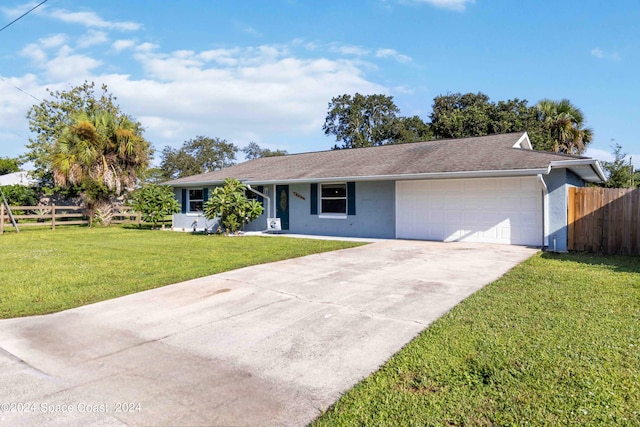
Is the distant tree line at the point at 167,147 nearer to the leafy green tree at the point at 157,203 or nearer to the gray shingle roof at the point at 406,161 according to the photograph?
the leafy green tree at the point at 157,203

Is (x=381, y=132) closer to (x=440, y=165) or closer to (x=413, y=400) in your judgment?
(x=440, y=165)

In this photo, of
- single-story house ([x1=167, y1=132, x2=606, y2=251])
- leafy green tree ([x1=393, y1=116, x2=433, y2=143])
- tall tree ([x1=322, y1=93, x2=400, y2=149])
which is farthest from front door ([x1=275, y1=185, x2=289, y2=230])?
tall tree ([x1=322, y1=93, x2=400, y2=149])

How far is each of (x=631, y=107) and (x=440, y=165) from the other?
14.9m

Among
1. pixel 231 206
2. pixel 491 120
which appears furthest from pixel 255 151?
pixel 231 206

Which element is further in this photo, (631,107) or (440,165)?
(631,107)

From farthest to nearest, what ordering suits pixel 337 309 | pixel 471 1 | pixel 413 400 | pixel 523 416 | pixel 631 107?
pixel 631 107, pixel 471 1, pixel 337 309, pixel 413 400, pixel 523 416

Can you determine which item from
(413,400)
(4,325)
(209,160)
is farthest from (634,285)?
(209,160)

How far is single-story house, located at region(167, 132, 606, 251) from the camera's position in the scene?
10.9 m

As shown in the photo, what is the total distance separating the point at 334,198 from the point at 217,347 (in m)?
11.4

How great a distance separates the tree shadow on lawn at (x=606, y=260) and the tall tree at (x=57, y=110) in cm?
2878

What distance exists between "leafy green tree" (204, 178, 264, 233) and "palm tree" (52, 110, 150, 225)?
892cm

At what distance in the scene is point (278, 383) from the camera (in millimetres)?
3139

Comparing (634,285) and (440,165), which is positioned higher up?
(440,165)

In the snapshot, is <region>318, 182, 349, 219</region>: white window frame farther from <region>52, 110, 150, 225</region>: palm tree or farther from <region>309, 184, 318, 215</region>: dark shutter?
<region>52, 110, 150, 225</region>: palm tree
